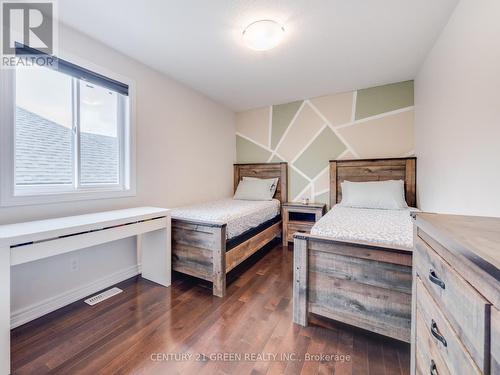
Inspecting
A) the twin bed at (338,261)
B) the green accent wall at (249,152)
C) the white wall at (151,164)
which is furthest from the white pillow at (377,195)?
the white wall at (151,164)

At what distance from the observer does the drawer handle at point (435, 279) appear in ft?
2.23

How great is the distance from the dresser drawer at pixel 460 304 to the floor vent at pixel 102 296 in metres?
2.30

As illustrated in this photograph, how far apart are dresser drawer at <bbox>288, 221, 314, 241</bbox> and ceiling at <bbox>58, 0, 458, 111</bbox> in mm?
1949

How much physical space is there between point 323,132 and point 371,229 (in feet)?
7.05

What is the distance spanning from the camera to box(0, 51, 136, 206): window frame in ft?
4.98

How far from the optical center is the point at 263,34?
1821 mm

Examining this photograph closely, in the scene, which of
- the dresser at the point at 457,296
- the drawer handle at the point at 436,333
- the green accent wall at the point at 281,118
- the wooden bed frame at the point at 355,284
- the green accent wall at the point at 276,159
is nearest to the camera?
the dresser at the point at 457,296

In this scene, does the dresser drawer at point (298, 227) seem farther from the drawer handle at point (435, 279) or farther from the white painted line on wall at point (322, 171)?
the drawer handle at point (435, 279)

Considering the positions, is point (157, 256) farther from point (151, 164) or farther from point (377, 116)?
point (377, 116)

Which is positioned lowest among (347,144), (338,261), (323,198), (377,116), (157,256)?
(157,256)

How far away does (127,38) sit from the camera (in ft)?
6.53

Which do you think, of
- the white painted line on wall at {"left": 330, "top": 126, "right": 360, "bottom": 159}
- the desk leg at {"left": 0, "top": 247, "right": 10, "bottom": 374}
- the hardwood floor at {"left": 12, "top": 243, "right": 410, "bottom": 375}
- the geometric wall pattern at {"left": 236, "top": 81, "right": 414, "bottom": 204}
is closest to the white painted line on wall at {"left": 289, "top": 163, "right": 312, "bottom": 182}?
the geometric wall pattern at {"left": 236, "top": 81, "right": 414, "bottom": 204}

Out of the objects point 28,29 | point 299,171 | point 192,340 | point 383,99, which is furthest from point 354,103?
point 28,29

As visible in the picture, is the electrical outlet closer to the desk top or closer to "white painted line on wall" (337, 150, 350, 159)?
the desk top
